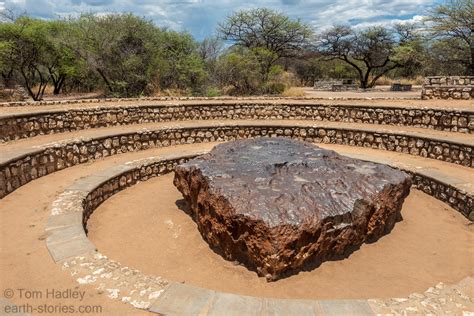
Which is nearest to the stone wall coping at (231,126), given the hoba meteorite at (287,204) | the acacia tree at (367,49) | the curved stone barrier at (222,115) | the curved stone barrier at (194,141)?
the curved stone barrier at (194,141)

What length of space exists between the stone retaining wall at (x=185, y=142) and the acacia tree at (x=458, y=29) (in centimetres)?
1957

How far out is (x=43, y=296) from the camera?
346 cm

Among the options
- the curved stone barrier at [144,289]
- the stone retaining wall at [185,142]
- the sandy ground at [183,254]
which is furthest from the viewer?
the stone retaining wall at [185,142]

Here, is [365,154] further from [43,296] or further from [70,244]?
[43,296]

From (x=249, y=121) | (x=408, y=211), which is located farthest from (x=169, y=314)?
(x=249, y=121)

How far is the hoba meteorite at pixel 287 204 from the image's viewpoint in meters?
4.59

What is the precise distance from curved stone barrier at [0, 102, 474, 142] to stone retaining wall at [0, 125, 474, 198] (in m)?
1.45

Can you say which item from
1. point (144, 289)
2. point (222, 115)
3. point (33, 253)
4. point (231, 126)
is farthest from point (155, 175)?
point (144, 289)

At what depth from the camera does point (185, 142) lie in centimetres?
1112

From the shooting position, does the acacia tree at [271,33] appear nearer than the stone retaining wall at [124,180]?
No

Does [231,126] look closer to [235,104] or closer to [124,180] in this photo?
[235,104]

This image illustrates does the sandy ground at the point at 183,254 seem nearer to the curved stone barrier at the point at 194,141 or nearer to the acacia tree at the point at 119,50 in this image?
the curved stone barrier at the point at 194,141

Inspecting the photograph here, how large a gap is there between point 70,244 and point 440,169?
777 centimetres

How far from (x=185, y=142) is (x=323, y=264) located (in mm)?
7008
